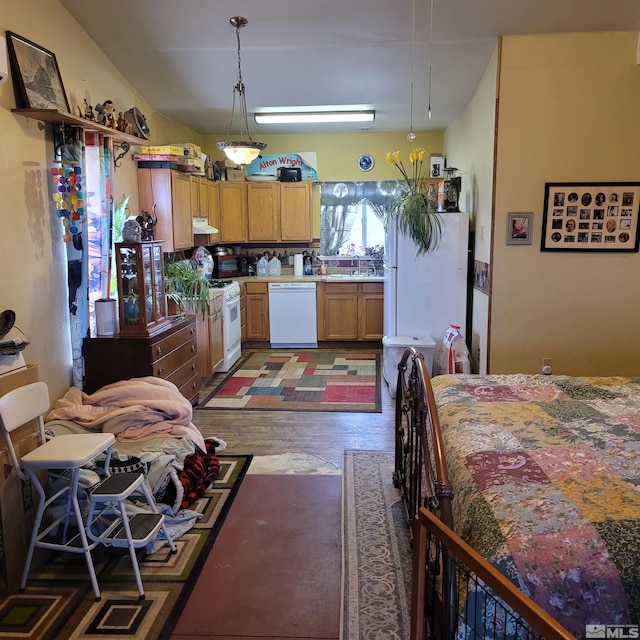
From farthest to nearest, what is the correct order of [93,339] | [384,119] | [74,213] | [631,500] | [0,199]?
[384,119] → [93,339] → [74,213] → [0,199] → [631,500]

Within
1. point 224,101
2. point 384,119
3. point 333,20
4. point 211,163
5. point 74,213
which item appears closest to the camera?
point 74,213

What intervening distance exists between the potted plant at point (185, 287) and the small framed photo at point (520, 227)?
8.59 feet

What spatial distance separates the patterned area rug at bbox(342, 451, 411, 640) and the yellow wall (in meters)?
1.68

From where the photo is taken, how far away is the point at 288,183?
6.82 meters

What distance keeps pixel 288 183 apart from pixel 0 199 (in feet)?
14.2

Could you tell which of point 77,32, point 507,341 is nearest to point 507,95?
point 507,341

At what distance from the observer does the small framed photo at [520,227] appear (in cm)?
417

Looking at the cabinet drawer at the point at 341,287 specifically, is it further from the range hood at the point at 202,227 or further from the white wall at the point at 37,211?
the white wall at the point at 37,211

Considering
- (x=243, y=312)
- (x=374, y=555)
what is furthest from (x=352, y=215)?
(x=374, y=555)

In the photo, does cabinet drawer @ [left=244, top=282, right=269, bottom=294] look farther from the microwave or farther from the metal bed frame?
the metal bed frame

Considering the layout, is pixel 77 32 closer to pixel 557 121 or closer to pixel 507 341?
pixel 557 121

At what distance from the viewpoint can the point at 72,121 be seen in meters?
3.24

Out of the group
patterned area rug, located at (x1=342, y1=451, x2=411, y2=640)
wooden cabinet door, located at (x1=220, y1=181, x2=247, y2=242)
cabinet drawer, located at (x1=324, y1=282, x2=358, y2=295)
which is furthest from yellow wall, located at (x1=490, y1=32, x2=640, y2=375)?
wooden cabinet door, located at (x1=220, y1=181, x2=247, y2=242)

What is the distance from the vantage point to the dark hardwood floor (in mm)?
3826
